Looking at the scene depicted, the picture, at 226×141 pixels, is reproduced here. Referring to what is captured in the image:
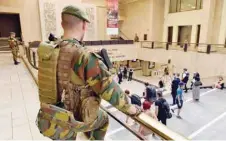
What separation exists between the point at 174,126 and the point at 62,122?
5.04 meters

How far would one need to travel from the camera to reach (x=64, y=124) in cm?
112

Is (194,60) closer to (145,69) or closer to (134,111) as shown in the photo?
(145,69)

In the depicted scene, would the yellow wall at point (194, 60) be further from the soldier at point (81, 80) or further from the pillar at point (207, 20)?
the soldier at point (81, 80)

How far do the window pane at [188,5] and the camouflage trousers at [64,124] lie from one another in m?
15.0

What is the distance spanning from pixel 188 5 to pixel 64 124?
15.8 metres

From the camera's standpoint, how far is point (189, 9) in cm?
1400

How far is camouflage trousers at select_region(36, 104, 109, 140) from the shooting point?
110cm

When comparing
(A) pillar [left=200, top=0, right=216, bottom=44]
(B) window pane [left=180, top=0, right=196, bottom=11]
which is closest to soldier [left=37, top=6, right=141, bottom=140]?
(A) pillar [left=200, top=0, right=216, bottom=44]

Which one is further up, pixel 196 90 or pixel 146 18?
pixel 146 18

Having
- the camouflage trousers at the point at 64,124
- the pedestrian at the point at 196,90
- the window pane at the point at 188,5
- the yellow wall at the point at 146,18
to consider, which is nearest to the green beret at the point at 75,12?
the camouflage trousers at the point at 64,124

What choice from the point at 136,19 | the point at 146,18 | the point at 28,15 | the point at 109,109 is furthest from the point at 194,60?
the point at 28,15

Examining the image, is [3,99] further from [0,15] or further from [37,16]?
[0,15]

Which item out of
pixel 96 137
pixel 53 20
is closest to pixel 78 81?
pixel 96 137

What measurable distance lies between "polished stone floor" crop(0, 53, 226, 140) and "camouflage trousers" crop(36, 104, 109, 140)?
42 cm
